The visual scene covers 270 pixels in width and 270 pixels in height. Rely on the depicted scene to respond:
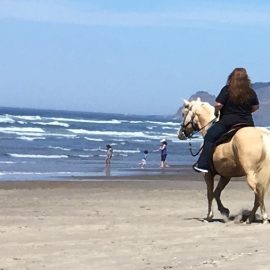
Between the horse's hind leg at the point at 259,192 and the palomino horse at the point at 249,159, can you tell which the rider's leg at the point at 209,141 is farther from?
the horse's hind leg at the point at 259,192

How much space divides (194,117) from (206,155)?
3.58 feet

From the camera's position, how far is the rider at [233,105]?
10750 millimetres

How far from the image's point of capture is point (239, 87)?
1074 cm

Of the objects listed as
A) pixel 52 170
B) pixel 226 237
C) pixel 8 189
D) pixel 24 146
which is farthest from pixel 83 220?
pixel 24 146

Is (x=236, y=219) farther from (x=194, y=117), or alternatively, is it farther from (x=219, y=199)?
(x=194, y=117)

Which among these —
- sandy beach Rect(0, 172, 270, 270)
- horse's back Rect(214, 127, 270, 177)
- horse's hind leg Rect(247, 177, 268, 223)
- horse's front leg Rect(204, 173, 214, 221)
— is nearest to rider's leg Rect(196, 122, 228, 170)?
horse's back Rect(214, 127, 270, 177)

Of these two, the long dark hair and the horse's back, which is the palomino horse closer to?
the horse's back

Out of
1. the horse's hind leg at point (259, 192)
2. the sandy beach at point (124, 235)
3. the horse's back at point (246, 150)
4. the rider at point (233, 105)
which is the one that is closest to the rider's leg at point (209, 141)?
the rider at point (233, 105)

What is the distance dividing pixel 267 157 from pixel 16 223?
4119mm

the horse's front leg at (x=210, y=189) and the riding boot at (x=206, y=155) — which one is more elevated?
the riding boot at (x=206, y=155)

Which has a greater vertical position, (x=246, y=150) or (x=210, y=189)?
(x=246, y=150)

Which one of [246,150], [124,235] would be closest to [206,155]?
[246,150]

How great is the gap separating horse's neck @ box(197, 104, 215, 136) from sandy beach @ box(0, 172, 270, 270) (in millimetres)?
1423

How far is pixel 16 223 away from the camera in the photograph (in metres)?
11.9
